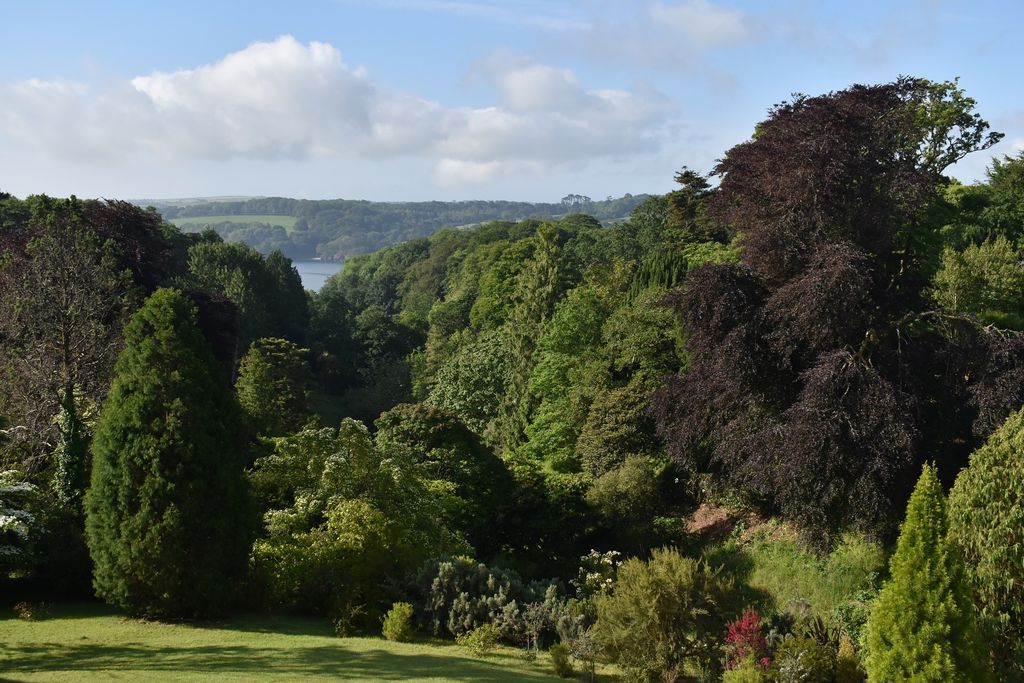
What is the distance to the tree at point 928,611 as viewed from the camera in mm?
10906

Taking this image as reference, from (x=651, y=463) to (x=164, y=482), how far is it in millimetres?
14537

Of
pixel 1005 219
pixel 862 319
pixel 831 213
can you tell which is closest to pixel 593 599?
pixel 862 319

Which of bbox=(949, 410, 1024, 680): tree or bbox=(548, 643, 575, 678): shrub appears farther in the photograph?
bbox=(548, 643, 575, 678): shrub

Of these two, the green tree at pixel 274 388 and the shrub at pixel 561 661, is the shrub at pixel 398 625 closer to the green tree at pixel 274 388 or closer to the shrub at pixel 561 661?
the shrub at pixel 561 661

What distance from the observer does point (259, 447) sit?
2481 cm

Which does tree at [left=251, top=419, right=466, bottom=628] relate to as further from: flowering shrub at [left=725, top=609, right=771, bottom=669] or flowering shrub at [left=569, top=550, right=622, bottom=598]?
Result: flowering shrub at [left=725, top=609, right=771, bottom=669]

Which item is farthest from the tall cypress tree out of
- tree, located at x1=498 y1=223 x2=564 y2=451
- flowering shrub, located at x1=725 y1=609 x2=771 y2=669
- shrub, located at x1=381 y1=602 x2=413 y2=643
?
tree, located at x1=498 y1=223 x2=564 y2=451

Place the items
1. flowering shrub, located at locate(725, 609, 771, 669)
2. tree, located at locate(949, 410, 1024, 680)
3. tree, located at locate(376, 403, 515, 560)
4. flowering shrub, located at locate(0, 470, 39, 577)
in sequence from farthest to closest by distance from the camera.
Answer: tree, located at locate(376, 403, 515, 560) < flowering shrub, located at locate(0, 470, 39, 577) < tree, located at locate(949, 410, 1024, 680) < flowering shrub, located at locate(725, 609, 771, 669)

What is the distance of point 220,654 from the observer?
12.0 m

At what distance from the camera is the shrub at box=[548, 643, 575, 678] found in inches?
497

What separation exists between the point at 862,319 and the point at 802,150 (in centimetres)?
392

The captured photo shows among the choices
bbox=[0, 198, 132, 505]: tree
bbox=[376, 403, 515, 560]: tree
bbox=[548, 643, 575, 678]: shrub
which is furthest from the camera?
bbox=[376, 403, 515, 560]: tree

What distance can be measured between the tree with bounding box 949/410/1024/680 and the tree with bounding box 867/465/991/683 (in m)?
1.48

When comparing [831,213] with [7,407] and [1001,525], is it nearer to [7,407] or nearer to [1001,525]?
[1001,525]
